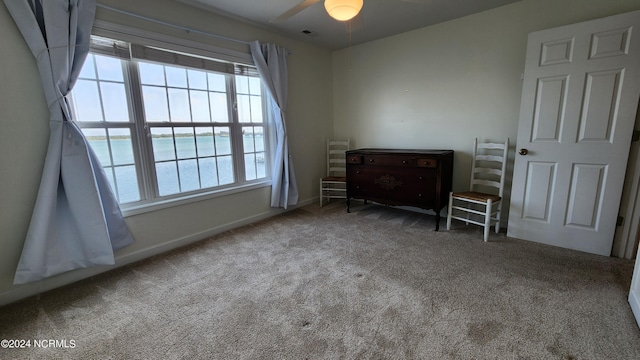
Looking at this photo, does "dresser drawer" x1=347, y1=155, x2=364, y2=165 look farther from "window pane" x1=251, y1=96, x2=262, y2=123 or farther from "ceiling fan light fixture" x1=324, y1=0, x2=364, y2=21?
"ceiling fan light fixture" x1=324, y1=0, x2=364, y2=21

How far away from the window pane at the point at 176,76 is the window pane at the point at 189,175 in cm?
78

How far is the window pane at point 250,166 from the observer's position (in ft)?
11.0

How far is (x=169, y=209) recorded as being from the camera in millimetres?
2646

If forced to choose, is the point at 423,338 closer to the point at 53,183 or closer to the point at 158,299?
the point at 158,299

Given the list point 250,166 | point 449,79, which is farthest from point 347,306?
point 449,79

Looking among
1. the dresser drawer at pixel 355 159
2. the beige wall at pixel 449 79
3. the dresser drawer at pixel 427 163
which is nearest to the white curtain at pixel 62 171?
the dresser drawer at pixel 355 159

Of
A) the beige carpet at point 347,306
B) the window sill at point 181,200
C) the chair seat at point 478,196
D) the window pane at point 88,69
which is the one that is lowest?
the beige carpet at point 347,306

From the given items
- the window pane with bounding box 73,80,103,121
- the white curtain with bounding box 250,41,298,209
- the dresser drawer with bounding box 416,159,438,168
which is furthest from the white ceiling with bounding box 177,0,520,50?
the dresser drawer with bounding box 416,159,438,168

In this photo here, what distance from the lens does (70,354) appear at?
1438 millimetres

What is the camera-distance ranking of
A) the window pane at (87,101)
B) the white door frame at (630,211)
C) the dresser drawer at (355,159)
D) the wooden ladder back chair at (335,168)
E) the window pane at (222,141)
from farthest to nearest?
1. the wooden ladder back chair at (335,168)
2. the dresser drawer at (355,159)
3. the window pane at (222,141)
4. the white door frame at (630,211)
5. the window pane at (87,101)

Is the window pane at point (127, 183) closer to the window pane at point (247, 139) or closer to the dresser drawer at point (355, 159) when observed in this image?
the window pane at point (247, 139)

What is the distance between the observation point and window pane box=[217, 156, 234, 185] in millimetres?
3085

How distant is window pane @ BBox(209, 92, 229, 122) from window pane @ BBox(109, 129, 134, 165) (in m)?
0.85

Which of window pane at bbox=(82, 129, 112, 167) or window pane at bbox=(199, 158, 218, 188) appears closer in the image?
window pane at bbox=(82, 129, 112, 167)
